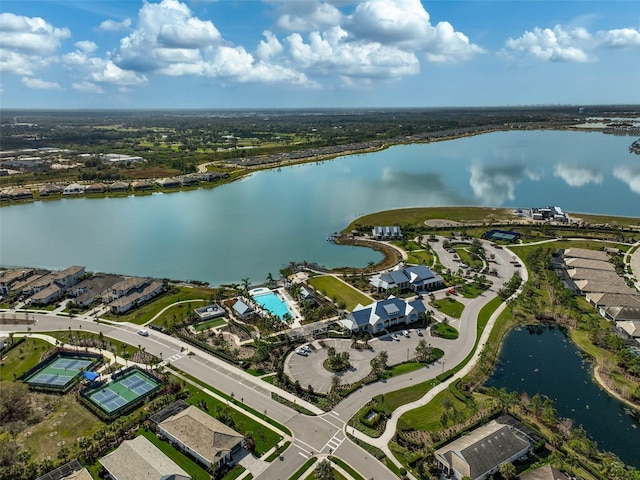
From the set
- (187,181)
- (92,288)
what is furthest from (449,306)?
(187,181)

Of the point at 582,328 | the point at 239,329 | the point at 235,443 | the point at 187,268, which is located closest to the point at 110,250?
the point at 187,268

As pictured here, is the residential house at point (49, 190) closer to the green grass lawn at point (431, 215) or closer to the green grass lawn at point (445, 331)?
the green grass lawn at point (431, 215)

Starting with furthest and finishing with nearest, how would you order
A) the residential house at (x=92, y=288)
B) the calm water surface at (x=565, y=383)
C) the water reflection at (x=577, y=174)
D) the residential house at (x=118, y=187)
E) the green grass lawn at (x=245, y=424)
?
the water reflection at (x=577, y=174) → the residential house at (x=118, y=187) → the residential house at (x=92, y=288) → the calm water surface at (x=565, y=383) → the green grass lawn at (x=245, y=424)

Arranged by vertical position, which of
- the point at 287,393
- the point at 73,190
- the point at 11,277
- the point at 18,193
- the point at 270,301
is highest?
the point at 18,193

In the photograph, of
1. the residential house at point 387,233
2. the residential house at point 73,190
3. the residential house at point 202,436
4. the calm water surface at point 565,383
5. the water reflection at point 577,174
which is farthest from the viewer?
the water reflection at point 577,174

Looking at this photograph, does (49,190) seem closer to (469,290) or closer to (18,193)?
(18,193)

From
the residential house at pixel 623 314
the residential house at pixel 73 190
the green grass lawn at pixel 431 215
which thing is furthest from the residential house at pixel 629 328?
the residential house at pixel 73 190
